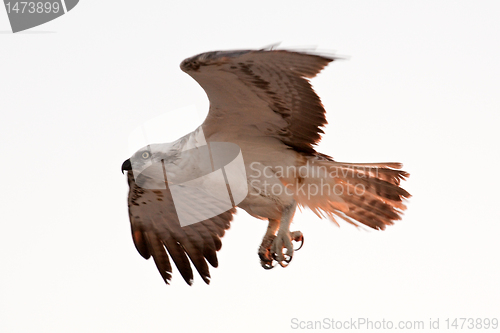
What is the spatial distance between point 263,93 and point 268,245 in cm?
223

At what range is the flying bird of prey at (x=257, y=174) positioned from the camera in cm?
609

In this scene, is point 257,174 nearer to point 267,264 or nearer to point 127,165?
point 267,264

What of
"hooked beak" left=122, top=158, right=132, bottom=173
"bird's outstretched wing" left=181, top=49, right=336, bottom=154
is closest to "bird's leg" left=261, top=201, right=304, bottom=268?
"bird's outstretched wing" left=181, top=49, right=336, bottom=154

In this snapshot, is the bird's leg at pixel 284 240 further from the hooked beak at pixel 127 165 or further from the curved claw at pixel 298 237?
the hooked beak at pixel 127 165

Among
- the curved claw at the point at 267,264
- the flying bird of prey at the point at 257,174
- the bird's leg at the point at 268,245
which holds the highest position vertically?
the flying bird of prey at the point at 257,174

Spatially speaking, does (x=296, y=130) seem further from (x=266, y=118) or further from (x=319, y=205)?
(x=319, y=205)

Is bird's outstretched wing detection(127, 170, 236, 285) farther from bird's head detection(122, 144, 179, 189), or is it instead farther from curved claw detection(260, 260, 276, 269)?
curved claw detection(260, 260, 276, 269)

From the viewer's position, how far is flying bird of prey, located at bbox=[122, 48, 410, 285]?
240 inches

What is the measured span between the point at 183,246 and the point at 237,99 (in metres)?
2.85

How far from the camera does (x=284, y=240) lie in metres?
7.23

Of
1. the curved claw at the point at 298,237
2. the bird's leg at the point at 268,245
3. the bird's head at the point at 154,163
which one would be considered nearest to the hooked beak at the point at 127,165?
the bird's head at the point at 154,163

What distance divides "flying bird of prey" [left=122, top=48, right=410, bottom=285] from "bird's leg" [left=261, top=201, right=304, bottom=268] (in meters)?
0.01

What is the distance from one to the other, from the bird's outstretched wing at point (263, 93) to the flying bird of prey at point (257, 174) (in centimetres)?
1

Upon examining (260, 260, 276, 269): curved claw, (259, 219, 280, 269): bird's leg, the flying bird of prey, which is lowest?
(260, 260, 276, 269): curved claw
